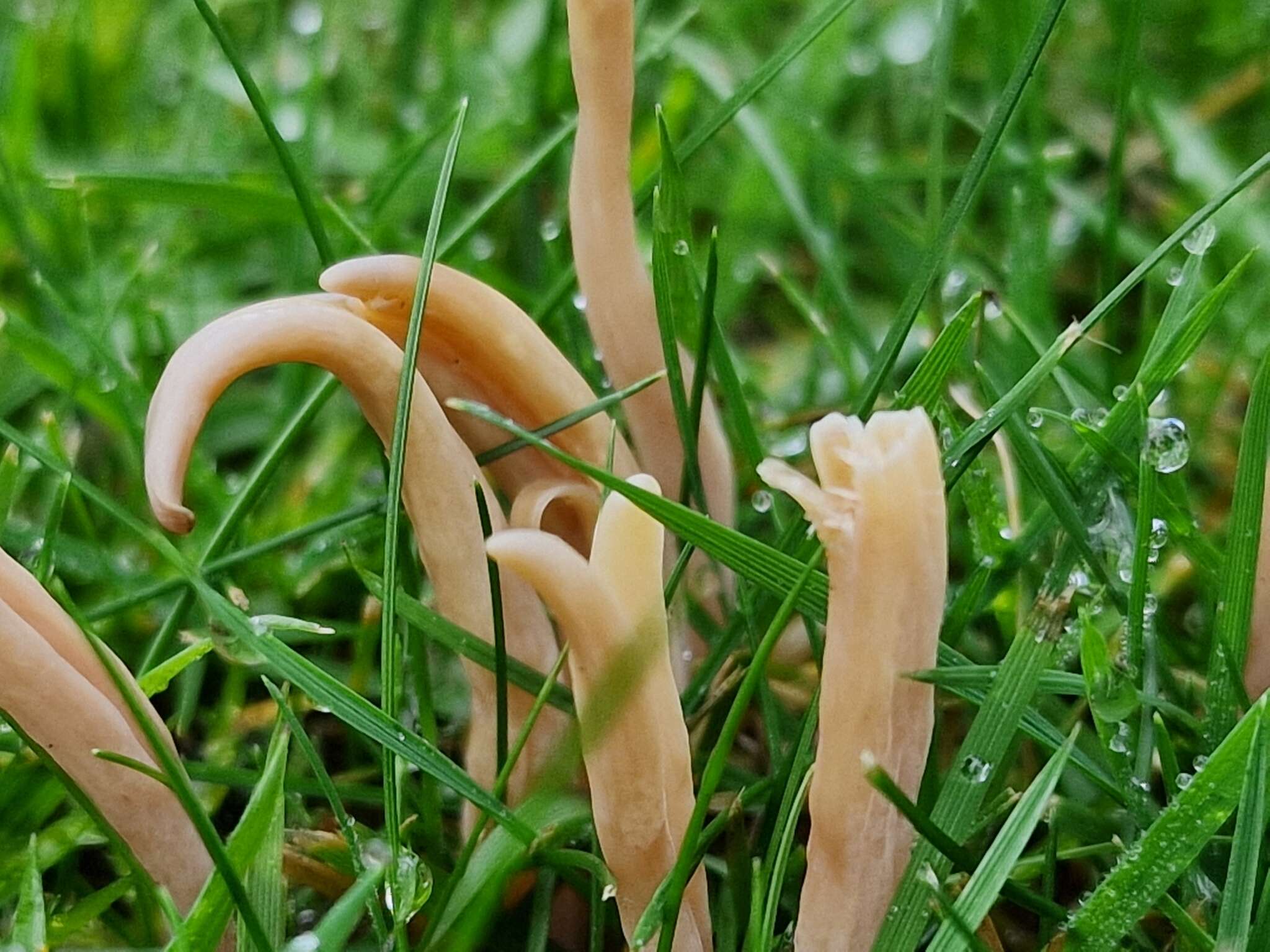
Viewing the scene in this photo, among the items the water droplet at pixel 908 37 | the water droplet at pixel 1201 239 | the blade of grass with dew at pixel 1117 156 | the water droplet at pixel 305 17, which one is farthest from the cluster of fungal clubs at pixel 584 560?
the water droplet at pixel 908 37

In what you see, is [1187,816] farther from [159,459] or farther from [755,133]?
[755,133]

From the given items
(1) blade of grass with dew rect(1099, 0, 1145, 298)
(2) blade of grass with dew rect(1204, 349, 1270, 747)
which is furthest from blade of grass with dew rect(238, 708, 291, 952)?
(1) blade of grass with dew rect(1099, 0, 1145, 298)

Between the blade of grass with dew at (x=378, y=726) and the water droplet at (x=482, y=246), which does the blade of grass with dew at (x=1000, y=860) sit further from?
the water droplet at (x=482, y=246)

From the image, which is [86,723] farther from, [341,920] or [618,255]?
[618,255]

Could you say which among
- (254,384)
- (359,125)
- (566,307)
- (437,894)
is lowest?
(437,894)

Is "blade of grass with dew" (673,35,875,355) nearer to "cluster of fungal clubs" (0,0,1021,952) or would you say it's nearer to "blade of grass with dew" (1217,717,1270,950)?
"cluster of fungal clubs" (0,0,1021,952)

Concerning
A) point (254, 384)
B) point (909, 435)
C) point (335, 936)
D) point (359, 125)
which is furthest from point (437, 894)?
point (359, 125)

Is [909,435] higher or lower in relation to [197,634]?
higher
